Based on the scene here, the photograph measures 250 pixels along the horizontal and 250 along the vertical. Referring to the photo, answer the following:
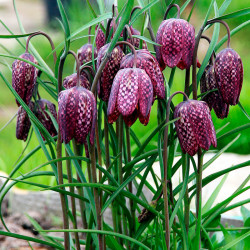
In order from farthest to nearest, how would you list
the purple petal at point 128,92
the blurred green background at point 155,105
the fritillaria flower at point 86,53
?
the blurred green background at point 155,105 < the fritillaria flower at point 86,53 < the purple petal at point 128,92

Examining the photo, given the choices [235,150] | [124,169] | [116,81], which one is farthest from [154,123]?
[116,81]

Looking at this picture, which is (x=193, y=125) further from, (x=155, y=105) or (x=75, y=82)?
(x=155, y=105)

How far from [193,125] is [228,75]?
0.43 ft

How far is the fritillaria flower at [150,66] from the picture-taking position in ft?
2.99

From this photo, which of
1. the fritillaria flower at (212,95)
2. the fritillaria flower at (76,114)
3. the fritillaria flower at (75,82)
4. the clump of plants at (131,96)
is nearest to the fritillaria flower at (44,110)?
the clump of plants at (131,96)

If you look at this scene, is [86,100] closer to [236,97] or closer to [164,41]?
[164,41]

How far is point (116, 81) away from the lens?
2.92 feet

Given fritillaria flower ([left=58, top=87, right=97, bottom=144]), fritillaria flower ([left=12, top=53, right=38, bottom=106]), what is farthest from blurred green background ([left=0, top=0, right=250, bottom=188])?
fritillaria flower ([left=58, top=87, right=97, bottom=144])

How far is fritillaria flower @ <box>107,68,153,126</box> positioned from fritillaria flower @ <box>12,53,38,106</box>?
249 mm

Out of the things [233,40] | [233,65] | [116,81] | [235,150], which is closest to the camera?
[116,81]

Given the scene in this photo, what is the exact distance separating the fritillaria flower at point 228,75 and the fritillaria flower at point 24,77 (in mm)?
388

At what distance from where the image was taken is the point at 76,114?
0.89m

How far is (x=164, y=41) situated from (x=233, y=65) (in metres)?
0.15

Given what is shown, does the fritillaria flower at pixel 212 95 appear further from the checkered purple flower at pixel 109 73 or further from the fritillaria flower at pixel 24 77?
the fritillaria flower at pixel 24 77
